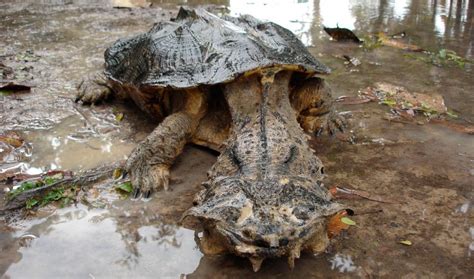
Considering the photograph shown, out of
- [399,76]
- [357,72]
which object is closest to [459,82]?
[399,76]

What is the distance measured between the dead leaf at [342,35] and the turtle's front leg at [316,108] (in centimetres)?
268

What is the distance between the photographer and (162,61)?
339 cm

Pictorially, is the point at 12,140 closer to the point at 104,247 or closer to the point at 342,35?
the point at 104,247

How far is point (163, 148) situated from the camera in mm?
3057

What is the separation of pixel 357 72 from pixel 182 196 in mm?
2859

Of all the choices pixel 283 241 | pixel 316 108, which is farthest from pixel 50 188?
pixel 316 108

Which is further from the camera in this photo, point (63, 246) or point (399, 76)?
point (399, 76)

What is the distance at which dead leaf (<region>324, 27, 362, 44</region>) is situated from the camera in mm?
6070

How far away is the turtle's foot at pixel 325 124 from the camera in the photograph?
3.63m

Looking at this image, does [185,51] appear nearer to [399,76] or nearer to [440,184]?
[440,184]

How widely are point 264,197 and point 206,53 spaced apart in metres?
1.49

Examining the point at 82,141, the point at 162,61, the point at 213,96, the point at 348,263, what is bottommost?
the point at 348,263

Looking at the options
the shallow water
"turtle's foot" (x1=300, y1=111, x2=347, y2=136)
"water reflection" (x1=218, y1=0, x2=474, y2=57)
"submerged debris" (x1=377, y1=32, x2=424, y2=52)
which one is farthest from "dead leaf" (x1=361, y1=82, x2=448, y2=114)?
"water reflection" (x1=218, y1=0, x2=474, y2=57)

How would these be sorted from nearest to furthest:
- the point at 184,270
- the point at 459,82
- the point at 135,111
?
the point at 184,270 < the point at 135,111 < the point at 459,82
